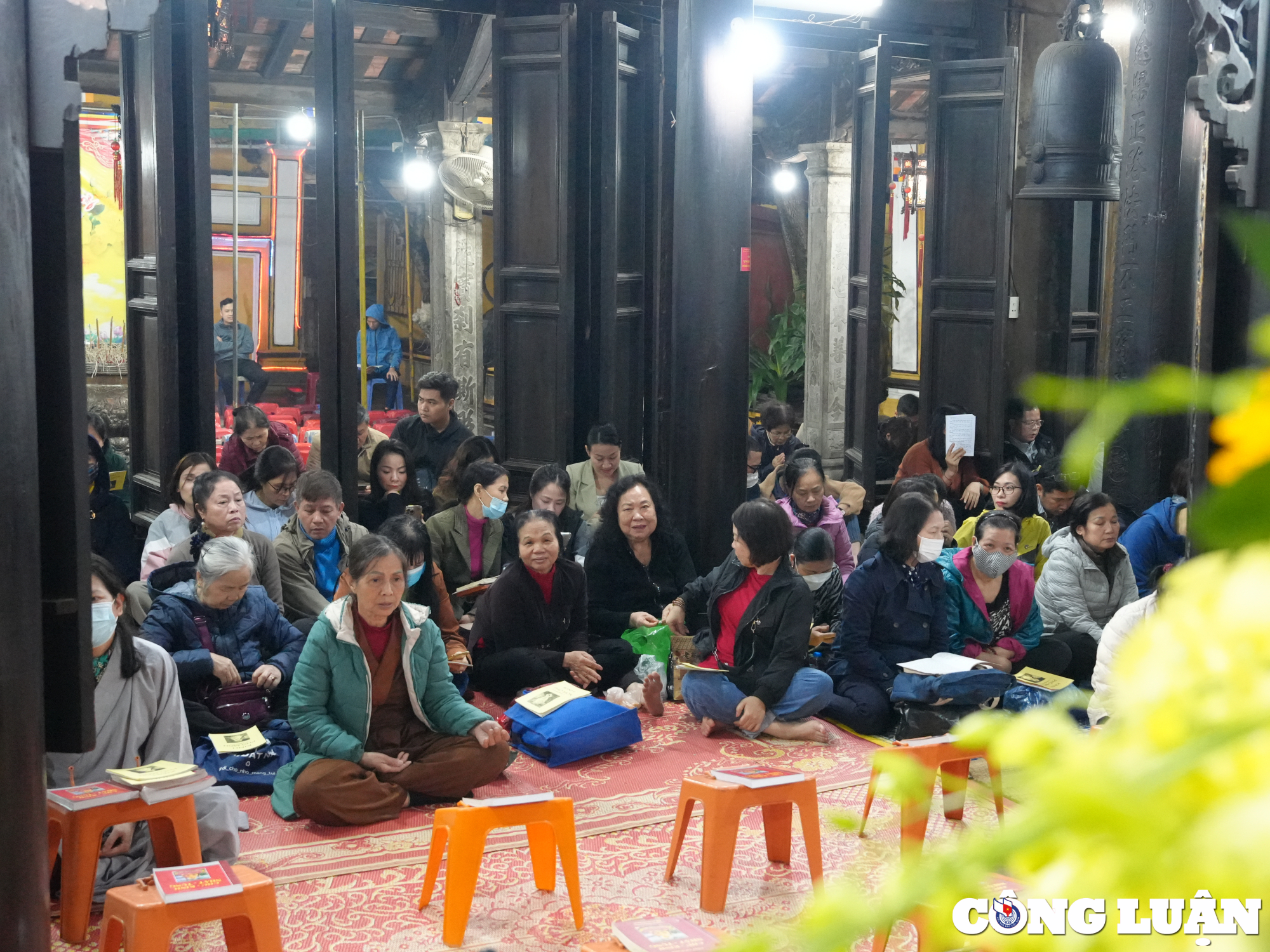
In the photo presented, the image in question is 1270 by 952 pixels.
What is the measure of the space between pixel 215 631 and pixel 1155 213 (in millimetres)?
4983

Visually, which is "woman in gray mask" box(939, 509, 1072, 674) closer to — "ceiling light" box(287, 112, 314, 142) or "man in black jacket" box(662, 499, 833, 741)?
"man in black jacket" box(662, 499, 833, 741)

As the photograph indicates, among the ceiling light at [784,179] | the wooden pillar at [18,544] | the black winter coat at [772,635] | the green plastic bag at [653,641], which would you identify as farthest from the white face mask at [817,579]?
the ceiling light at [784,179]

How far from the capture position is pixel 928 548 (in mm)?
5785

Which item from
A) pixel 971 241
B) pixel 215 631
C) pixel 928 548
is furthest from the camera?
pixel 971 241

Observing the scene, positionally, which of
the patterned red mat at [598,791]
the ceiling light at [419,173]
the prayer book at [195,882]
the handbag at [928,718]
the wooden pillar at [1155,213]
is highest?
the ceiling light at [419,173]

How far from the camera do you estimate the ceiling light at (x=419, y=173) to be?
12.8 meters

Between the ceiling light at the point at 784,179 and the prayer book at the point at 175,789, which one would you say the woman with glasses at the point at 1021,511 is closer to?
the prayer book at the point at 175,789

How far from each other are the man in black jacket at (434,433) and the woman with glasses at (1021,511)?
282cm

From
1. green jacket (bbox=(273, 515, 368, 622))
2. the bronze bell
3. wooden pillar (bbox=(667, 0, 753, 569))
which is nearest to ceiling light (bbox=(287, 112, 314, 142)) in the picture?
wooden pillar (bbox=(667, 0, 753, 569))

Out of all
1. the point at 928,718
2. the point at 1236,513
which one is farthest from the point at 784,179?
the point at 1236,513

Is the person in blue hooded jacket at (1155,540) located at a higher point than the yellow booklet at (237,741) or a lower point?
higher

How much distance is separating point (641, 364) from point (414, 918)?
510cm

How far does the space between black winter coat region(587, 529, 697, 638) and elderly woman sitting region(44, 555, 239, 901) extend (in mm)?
2380

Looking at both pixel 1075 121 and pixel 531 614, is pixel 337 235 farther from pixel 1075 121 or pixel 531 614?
pixel 1075 121
